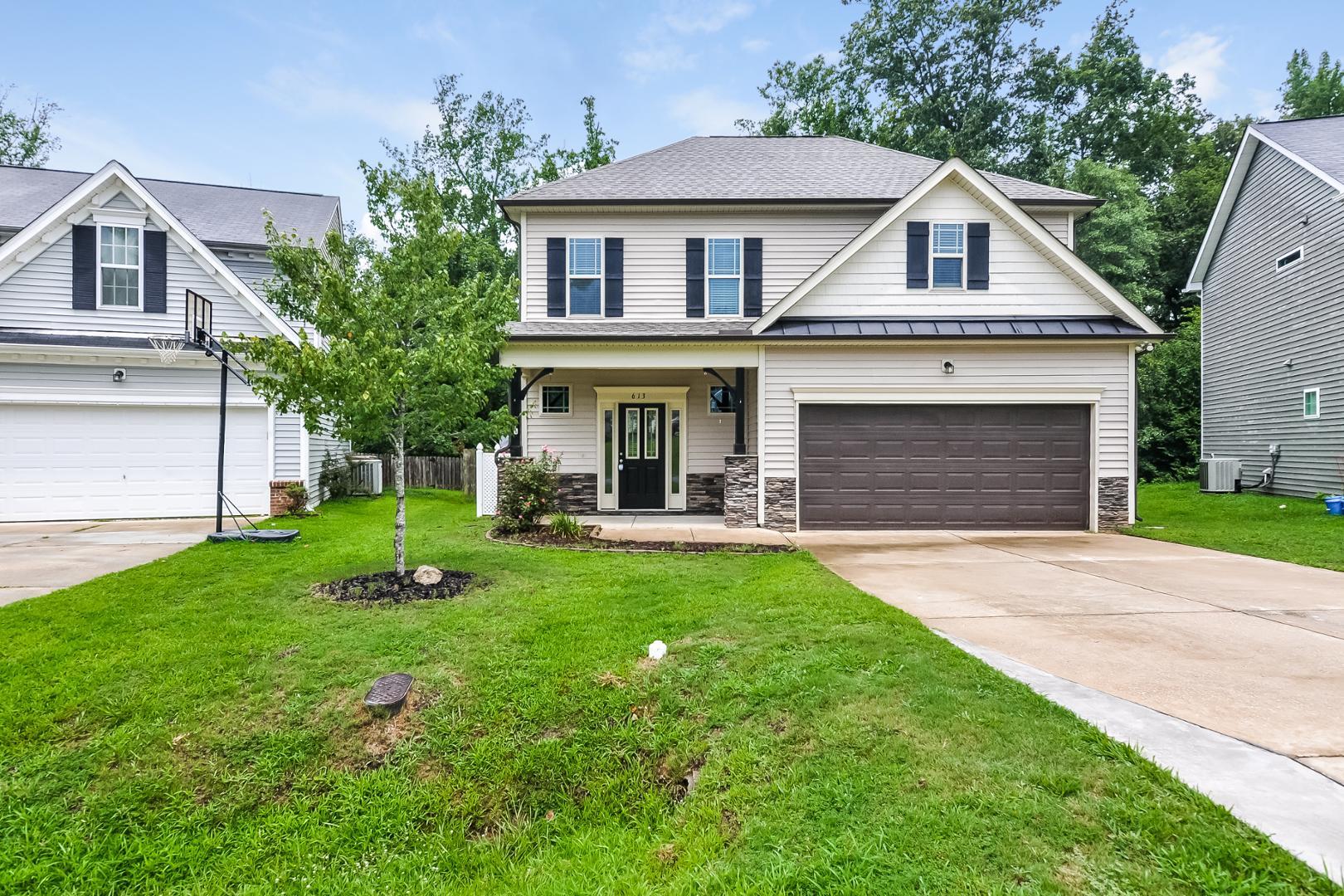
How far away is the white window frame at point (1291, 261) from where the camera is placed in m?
14.2

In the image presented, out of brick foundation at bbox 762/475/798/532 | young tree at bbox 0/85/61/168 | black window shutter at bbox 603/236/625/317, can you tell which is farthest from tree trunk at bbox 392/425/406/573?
young tree at bbox 0/85/61/168

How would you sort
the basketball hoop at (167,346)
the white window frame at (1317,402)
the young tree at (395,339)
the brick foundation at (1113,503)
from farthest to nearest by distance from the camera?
the white window frame at (1317,402) → the basketball hoop at (167,346) → the brick foundation at (1113,503) → the young tree at (395,339)

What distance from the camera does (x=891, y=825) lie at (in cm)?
278

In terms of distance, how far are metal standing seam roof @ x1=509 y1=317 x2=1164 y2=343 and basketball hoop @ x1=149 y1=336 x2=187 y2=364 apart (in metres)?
6.15

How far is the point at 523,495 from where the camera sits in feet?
34.2

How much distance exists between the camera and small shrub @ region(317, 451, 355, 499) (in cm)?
1498

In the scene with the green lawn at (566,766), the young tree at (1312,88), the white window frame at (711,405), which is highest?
the young tree at (1312,88)

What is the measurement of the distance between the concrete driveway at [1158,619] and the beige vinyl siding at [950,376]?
2200 mm

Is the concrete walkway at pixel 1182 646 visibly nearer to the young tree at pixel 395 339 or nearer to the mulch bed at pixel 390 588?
the mulch bed at pixel 390 588

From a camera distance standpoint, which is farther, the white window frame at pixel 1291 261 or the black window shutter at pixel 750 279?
the white window frame at pixel 1291 261

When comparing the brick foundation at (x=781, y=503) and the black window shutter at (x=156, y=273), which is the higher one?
the black window shutter at (x=156, y=273)

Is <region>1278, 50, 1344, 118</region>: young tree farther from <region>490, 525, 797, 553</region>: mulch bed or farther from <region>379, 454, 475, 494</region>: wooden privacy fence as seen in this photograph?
<region>379, 454, 475, 494</region>: wooden privacy fence

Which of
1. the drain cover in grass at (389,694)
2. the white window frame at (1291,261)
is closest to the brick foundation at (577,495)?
the drain cover in grass at (389,694)

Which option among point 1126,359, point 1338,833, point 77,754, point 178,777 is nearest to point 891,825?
point 1338,833
